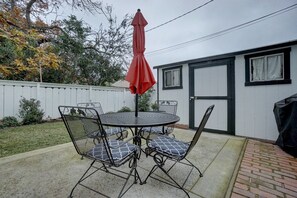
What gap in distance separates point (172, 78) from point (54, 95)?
4435mm

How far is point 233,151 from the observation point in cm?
285

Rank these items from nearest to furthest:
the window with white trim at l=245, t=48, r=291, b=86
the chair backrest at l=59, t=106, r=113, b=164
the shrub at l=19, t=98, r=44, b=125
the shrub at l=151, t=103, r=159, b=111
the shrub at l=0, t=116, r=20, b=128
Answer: the chair backrest at l=59, t=106, r=113, b=164 → the window with white trim at l=245, t=48, r=291, b=86 → the shrub at l=0, t=116, r=20, b=128 → the shrub at l=19, t=98, r=44, b=125 → the shrub at l=151, t=103, r=159, b=111

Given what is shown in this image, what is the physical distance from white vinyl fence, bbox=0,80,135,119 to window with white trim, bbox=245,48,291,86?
5.29 m

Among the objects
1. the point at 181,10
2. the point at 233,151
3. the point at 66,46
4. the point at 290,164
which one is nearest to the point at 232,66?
the point at 233,151

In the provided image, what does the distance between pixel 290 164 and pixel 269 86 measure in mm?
1882

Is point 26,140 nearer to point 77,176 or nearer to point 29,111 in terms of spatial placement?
point 29,111

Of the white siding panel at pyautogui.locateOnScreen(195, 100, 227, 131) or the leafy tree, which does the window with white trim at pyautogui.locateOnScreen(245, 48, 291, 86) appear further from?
the leafy tree

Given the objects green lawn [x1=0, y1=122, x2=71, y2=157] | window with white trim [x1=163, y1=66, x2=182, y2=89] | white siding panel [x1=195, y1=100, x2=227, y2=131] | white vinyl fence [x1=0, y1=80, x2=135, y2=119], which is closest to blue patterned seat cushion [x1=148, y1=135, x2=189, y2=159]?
green lawn [x1=0, y1=122, x2=71, y2=157]

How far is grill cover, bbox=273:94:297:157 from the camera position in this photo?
2593 mm

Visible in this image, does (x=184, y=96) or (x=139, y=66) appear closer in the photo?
(x=139, y=66)

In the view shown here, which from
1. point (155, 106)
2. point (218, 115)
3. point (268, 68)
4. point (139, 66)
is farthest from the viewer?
point (155, 106)

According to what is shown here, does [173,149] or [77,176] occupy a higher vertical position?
[173,149]

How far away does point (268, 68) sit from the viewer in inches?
139

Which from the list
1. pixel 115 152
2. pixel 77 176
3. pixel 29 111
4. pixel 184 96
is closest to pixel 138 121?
pixel 115 152
